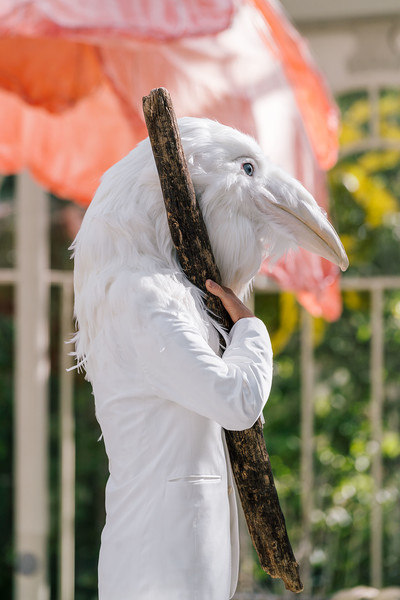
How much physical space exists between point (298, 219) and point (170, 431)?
0.37 m

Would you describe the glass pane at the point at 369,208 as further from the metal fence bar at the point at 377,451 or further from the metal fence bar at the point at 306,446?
the metal fence bar at the point at 306,446

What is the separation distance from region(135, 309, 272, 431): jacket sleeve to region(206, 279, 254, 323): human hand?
6 centimetres

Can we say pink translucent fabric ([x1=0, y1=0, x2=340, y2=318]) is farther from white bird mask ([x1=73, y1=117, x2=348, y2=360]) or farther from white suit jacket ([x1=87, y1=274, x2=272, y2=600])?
white suit jacket ([x1=87, y1=274, x2=272, y2=600])

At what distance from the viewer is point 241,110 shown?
204 cm

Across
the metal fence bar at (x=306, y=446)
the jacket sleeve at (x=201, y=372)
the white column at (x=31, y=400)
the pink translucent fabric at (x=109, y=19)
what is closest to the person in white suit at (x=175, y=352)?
the jacket sleeve at (x=201, y=372)

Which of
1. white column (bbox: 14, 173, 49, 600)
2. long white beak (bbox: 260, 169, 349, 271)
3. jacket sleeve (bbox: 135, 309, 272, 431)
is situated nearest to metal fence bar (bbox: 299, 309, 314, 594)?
white column (bbox: 14, 173, 49, 600)

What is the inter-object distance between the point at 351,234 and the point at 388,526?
4.13 ft

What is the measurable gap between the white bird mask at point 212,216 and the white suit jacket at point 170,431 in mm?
63

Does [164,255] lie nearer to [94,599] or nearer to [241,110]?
[241,110]

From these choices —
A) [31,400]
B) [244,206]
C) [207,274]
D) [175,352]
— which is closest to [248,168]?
[244,206]

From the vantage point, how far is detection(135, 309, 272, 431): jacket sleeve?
1001 mm

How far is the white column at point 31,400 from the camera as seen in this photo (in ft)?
8.79

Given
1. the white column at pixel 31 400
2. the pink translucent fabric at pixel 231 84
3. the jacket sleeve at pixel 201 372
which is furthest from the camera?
the white column at pixel 31 400

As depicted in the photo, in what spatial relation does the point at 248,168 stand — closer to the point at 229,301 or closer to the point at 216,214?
the point at 216,214
